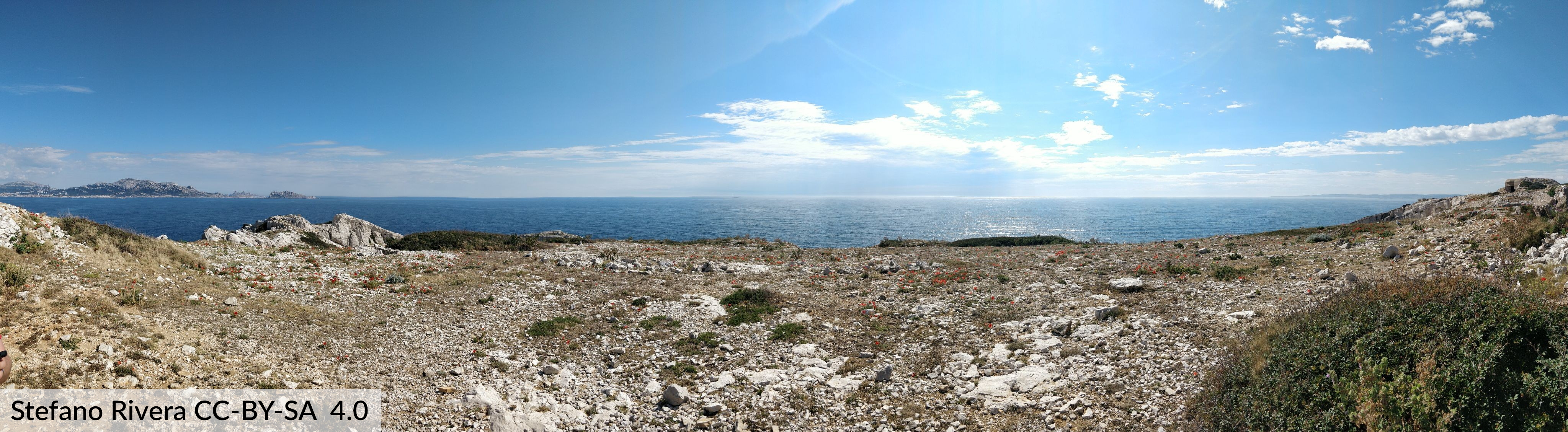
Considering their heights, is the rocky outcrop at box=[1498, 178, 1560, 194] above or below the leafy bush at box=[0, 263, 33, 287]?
above

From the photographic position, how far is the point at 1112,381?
35.3 feet

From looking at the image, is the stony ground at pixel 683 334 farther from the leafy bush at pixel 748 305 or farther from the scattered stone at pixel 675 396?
the leafy bush at pixel 748 305

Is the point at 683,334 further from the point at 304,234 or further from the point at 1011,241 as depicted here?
the point at 1011,241

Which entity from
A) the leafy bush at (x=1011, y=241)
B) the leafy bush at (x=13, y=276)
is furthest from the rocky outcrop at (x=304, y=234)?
the leafy bush at (x=1011, y=241)

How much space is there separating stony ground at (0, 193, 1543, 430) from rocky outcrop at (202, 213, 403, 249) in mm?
8818

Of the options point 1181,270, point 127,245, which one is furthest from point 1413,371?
point 127,245

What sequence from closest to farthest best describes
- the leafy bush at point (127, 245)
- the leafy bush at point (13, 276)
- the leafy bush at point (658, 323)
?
the leafy bush at point (13, 276), the leafy bush at point (658, 323), the leafy bush at point (127, 245)

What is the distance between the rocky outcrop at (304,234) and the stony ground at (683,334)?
882cm

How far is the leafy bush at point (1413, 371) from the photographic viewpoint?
246 inches

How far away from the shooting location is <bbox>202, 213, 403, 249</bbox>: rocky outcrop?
30797mm

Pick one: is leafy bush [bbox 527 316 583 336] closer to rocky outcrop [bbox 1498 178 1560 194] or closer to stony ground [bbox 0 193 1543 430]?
stony ground [bbox 0 193 1543 430]

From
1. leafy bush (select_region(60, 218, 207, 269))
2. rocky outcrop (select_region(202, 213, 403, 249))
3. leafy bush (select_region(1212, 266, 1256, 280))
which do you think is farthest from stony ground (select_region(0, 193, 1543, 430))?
rocky outcrop (select_region(202, 213, 403, 249))

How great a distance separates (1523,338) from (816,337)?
12.9m

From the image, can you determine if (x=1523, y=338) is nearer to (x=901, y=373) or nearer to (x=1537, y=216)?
(x=901, y=373)
